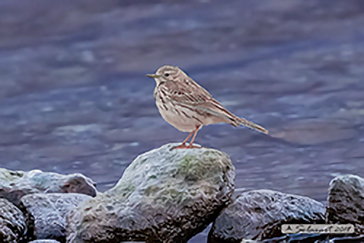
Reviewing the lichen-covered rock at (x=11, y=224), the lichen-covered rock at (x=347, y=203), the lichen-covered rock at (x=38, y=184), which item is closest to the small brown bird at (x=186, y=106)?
the lichen-covered rock at (x=347, y=203)

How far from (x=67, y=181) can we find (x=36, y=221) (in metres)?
1.07

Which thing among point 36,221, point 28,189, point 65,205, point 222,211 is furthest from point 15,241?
point 222,211

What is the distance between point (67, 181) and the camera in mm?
6953

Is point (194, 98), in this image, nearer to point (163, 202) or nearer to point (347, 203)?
point (163, 202)

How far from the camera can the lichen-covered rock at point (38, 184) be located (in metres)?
6.67

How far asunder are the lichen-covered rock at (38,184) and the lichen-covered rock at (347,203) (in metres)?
3.50

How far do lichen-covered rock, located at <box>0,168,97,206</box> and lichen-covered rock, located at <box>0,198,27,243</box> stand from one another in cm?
78

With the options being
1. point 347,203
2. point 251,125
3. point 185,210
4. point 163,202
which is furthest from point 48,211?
point 347,203

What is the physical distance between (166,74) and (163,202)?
144 cm

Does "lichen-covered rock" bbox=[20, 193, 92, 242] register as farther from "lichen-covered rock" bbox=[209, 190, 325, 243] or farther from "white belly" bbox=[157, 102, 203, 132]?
"lichen-covered rock" bbox=[209, 190, 325, 243]

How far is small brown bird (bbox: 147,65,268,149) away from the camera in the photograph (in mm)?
5051

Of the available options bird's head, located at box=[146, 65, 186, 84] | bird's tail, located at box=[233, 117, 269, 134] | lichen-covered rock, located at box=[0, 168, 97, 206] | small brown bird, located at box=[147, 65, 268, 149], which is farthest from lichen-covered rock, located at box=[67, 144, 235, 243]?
lichen-covered rock, located at box=[0, 168, 97, 206]

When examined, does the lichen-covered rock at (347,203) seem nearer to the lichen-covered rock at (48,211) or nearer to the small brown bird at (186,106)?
the small brown bird at (186,106)

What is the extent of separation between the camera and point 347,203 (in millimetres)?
A: 5570
